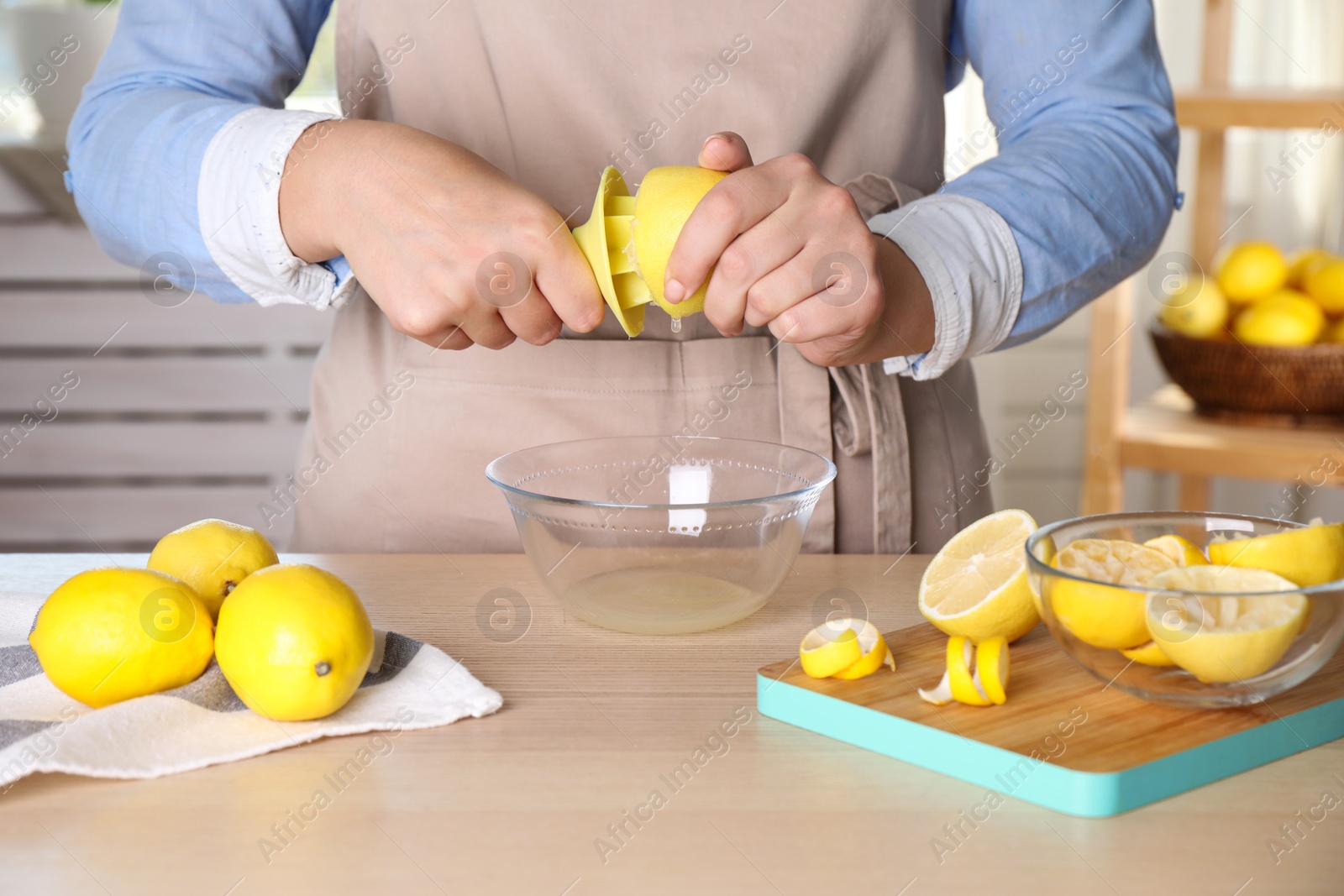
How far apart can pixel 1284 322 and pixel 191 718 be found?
5.65 ft

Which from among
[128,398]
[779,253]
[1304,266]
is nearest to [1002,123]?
[779,253]

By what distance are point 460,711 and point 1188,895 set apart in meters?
0.35

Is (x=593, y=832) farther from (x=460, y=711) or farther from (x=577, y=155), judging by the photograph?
(x=577, y=155)

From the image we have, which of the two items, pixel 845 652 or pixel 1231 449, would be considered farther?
pixel 1231 449

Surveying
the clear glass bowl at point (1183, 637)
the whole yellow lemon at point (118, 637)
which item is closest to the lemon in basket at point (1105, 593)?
the clear glass bowl at point (1183, 637)

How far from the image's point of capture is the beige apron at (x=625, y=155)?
3.19ft

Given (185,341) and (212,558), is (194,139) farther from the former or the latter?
(185,341)

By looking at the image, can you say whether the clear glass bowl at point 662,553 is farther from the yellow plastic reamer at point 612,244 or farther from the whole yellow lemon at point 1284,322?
the whole yellow lemon at point 1284,322

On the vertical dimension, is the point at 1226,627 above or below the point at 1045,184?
below

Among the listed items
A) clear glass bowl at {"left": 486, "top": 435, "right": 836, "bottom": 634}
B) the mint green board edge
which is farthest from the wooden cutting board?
clear glass bowl at {"left": 486, "top": 435, "right": 836, "bottom": 634}

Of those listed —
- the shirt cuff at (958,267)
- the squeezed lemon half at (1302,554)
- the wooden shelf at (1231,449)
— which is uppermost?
the shirt cuff at (958,267)

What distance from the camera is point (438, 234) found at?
2.42 ft

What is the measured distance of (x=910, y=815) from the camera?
0.53 metres

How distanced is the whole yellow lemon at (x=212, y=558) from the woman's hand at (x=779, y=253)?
288 millimetres
